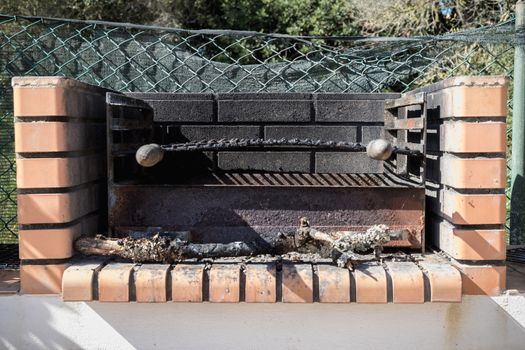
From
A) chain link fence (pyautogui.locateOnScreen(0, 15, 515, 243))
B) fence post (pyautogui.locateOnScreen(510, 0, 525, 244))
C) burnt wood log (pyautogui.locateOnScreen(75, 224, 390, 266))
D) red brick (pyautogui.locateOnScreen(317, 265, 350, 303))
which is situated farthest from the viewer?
chain link fence (pyautogui.locateOnScreen(0, 15, 515, 243))

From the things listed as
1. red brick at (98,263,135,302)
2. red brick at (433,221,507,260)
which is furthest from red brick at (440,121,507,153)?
red brick at (98,263,135,302)

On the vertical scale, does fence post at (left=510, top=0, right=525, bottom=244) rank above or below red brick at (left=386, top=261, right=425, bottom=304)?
above

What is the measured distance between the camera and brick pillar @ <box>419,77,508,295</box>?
1.95 metres

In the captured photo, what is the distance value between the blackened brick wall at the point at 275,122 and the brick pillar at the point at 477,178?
66 cm

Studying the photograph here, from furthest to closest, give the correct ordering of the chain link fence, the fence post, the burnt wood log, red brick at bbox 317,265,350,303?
1. the chain link fence
2. the fence post
3. the burnt wood log
4. red brick at bbox 317,265,350,303

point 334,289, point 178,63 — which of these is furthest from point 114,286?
point 178,63

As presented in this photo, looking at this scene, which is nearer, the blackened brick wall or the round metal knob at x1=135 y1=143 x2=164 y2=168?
the round metal knob at x1=135 y1=143 x2=164 y2=168

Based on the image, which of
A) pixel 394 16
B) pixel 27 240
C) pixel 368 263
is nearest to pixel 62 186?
pixel 27 240

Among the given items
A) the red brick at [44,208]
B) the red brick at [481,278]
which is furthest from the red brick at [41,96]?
the red brick at [481,278]

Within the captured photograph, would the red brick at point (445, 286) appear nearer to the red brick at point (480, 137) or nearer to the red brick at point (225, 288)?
the red brick at point (480, 137)

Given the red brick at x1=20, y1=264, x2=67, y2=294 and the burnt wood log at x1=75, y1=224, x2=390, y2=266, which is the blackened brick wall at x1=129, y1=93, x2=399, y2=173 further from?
the red brick at x1=20, y1=264, x2=67, y2=294

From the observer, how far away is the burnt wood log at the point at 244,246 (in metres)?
2.01

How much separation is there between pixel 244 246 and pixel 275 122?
810mm

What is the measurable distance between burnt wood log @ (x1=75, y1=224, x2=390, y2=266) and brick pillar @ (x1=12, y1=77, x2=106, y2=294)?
100 millimetres
